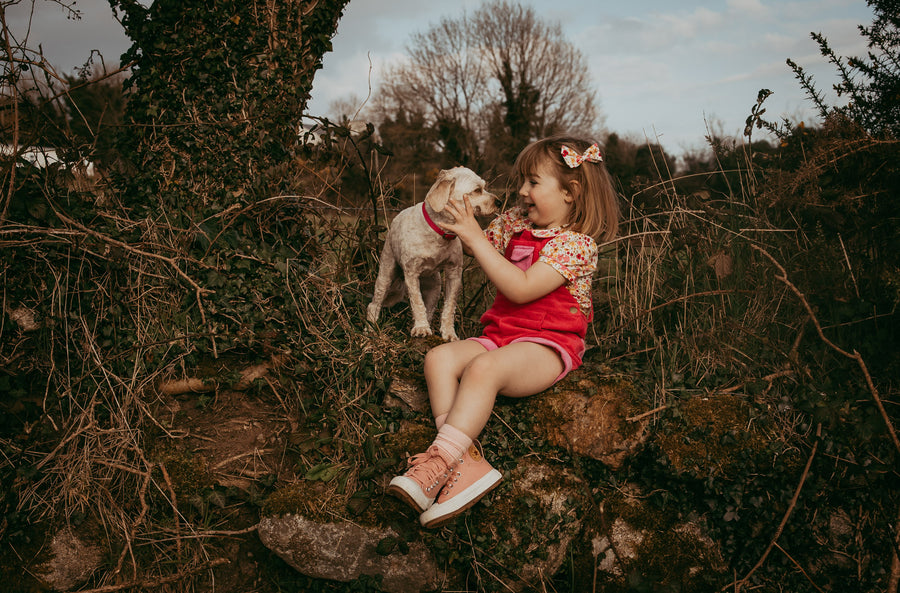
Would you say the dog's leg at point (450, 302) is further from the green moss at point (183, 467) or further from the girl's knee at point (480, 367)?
the green moss at point (183, 467)

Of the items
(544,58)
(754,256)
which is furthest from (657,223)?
(544,58)

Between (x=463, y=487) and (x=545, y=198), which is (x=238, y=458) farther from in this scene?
(x=545, y=198)

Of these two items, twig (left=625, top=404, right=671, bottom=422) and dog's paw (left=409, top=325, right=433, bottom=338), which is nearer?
twig (left=625, top=404, right=671, bottom=422)

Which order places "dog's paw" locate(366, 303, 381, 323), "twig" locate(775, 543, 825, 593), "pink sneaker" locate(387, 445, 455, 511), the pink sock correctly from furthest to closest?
"dog's paw" locate(366, 303, 381, 323) → "twig" locate(775, 543, 825, 593) → the pink sock → "pink sneaker" locate(387, 445, 455, 511)

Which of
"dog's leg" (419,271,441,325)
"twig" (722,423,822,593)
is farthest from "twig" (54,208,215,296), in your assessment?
"twig" (722,423,822,593)

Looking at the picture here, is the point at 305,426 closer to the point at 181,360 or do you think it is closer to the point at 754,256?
the point at 181,360

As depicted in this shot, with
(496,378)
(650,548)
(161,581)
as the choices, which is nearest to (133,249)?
(161,581)

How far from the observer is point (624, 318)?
3764mm

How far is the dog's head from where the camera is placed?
2996 mm

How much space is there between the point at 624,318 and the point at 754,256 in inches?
Answer: 36.8

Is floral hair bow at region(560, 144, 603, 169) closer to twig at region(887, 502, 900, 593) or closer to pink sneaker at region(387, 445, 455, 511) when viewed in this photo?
pink sneaker at region(387, 445, 455, 511)

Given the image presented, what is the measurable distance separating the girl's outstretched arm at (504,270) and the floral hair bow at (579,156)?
55 cm

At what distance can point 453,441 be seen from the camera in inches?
96.8

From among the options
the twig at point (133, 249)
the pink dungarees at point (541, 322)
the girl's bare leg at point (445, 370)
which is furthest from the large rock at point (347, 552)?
the twig at point (133, 249)
